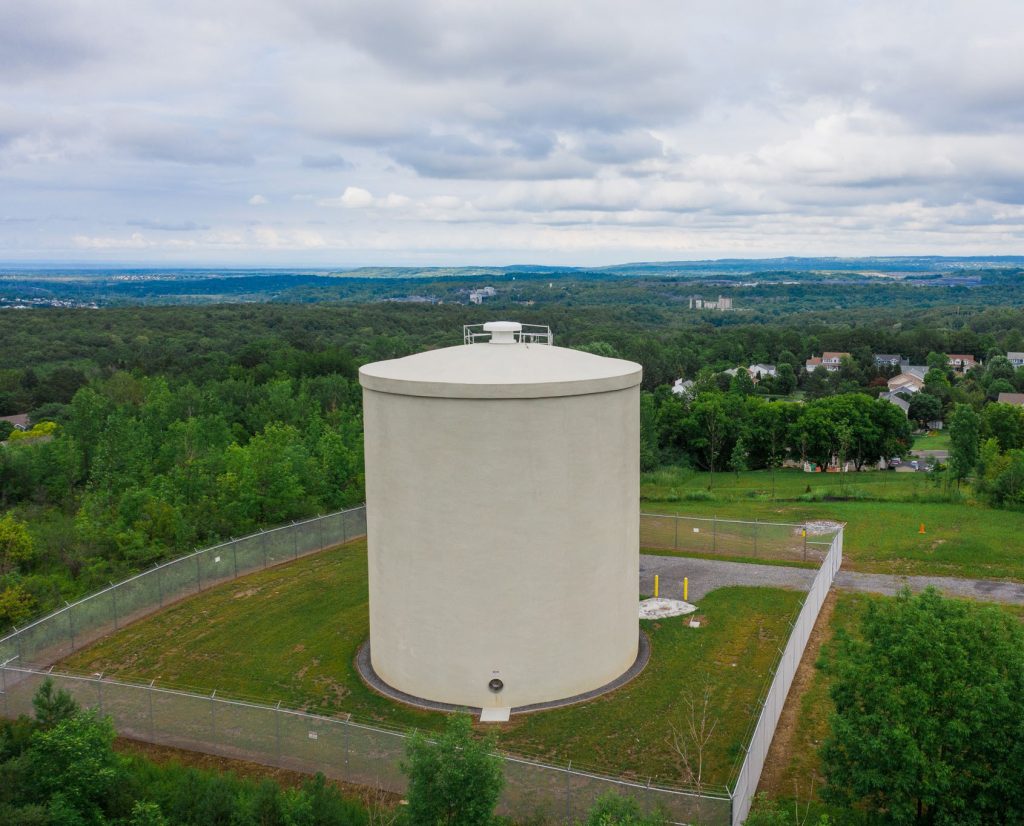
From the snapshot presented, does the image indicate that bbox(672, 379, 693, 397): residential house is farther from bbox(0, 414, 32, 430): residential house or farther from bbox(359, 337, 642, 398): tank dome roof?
bbox(359, 337, 642, 398): tank dome roof

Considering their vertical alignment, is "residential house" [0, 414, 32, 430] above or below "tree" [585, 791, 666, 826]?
below

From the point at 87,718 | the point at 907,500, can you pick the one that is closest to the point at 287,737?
the point at 87,718

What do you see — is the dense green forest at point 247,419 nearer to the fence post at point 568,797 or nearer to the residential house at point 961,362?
the residential house at point 961,362

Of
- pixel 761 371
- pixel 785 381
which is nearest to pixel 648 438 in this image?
pixel 785 381

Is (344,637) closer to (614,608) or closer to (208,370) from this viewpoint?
(614,608)

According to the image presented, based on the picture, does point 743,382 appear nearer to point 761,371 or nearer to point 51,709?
point 761,371

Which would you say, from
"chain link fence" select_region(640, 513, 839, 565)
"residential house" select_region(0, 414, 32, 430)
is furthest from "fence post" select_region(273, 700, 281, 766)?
"residential house" select_region(0, 414, 32, 430)
